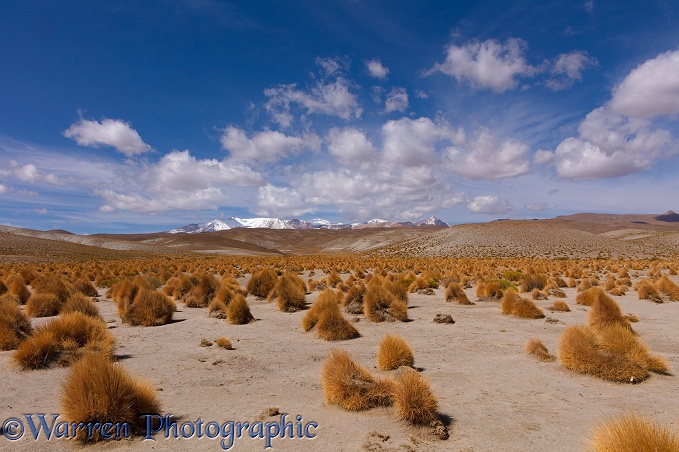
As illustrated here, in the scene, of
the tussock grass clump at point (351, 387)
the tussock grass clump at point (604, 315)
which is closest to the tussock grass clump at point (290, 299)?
the tussock grass clump at point (351, 387)

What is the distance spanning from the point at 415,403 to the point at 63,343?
6799mm

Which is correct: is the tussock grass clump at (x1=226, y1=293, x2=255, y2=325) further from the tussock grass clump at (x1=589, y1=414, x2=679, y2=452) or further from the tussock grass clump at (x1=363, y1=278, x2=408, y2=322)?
the tussock grass clump at (x1=589, y1=414, x2=679, y2=452)

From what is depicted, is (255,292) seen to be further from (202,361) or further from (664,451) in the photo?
(664,451)

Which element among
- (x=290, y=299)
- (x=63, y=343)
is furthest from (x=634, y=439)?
(x=290, y=299)

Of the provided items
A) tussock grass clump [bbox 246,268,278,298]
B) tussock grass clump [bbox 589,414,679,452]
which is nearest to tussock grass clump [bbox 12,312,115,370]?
tussock grass clump [bbox 589,414,679,452]

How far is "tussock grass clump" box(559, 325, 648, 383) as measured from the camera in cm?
657

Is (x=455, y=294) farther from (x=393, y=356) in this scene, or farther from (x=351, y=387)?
(x=351, y=387)

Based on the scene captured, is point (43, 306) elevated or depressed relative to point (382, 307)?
elevated

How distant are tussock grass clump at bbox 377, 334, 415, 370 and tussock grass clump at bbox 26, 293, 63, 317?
11225mm

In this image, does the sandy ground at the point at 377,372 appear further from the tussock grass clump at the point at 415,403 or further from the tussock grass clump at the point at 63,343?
the tussock grass clump at the point at 63,343

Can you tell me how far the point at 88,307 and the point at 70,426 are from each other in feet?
25.7

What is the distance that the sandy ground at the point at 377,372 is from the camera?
456 centimetres

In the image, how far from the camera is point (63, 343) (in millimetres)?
7402

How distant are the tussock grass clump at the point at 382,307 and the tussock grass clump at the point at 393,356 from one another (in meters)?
4.90
